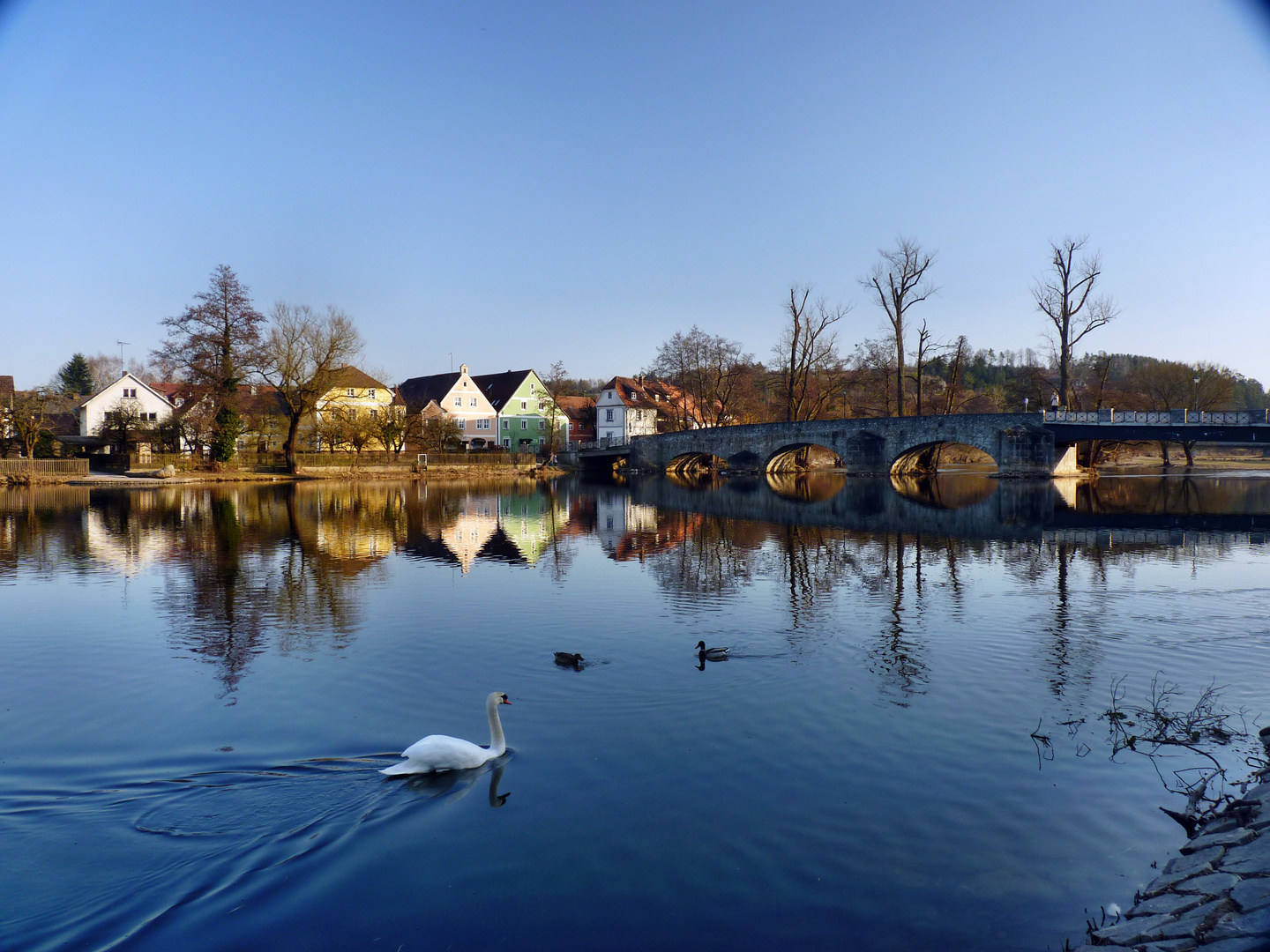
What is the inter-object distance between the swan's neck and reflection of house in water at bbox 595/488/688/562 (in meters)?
12.4

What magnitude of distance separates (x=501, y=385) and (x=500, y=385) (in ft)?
0.56

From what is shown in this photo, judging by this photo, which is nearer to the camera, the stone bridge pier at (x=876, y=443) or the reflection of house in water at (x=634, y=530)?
the reflection of house in water at (x=634, y=530)

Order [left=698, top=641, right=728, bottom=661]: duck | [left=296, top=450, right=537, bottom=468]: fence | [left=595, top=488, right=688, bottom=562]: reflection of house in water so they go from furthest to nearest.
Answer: [left=296, top=450, right=537, bottom=468]: fence → [left=595, top=488, right=688, bottom=562]: reflection of house in water → [left=698, top=641, right=728, bottom=661]: duck

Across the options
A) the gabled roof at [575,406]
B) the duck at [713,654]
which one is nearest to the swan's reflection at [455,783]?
the duck at [713,654]

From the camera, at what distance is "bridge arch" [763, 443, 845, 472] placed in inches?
2440

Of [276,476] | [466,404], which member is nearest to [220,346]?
[276,476]

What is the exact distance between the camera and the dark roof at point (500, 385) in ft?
280

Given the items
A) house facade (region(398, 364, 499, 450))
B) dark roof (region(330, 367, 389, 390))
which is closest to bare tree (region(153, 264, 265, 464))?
dark roof (region(330, 367, 389, 390))

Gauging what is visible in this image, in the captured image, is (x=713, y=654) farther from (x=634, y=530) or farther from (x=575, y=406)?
(x=575, y=406)

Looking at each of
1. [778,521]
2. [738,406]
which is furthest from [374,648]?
[738,406]

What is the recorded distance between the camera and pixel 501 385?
287ft

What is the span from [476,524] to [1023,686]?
21.4 m

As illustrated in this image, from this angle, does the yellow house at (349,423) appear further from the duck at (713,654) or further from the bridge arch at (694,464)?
the duck at (713,654)

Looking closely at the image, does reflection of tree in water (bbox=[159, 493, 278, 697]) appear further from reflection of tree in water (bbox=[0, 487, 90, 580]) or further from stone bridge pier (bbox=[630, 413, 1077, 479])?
stone bridge pier (bbox=[630, 413, 1077, 479])
